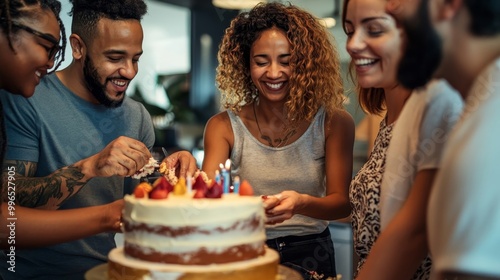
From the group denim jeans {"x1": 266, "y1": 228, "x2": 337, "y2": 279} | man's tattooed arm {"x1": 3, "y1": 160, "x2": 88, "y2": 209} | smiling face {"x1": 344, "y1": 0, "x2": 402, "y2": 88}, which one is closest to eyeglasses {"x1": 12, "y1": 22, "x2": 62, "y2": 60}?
man's tattooed arm {"x1": 3, "y1": 160, "x2": 88, "y2": 209}

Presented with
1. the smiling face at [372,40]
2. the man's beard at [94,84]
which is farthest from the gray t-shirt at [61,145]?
the smiling face at [372,40]

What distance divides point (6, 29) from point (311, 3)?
4.61 feet

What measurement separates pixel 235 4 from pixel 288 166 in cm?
94

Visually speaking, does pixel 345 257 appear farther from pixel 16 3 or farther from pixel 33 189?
pixel 16 3

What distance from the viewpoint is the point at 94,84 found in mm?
2012

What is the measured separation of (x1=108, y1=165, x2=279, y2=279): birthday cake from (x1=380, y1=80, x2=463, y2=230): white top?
0.31 meters

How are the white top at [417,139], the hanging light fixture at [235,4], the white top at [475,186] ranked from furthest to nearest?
1. the hanging light fixture at [235,4]
2. the white top at [417,139]
3. the white top at [475,186]

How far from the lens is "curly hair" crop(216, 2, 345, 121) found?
2141 millimetres

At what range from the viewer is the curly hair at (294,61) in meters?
2.14

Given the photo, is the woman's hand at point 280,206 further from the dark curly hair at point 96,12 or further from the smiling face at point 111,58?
the dark curly hair at point 96,12

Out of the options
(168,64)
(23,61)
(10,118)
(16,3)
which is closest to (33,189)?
(10,118)

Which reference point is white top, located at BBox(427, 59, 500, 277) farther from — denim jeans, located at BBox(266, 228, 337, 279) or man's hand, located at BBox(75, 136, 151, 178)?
denim jeans, located at BBox(266, 228, 337, 279)

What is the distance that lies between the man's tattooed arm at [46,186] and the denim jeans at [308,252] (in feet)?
2.55

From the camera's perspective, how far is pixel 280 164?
2164 millimetres
